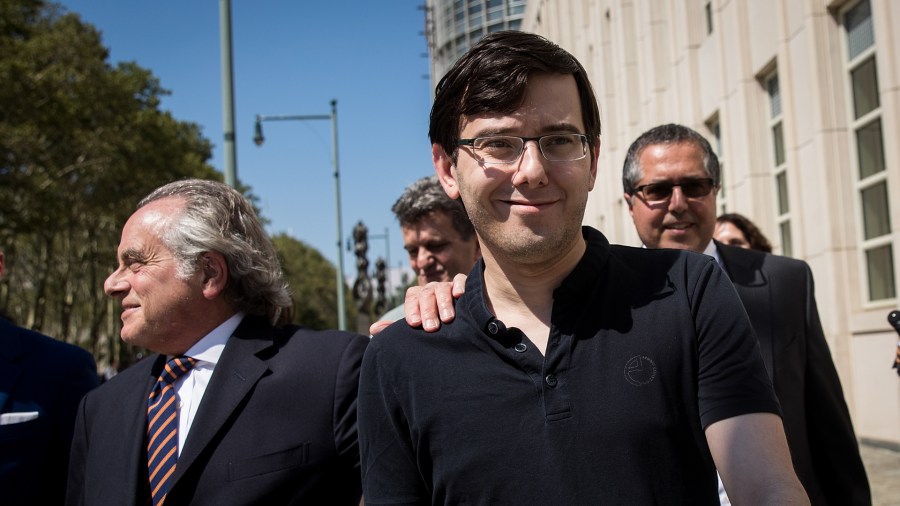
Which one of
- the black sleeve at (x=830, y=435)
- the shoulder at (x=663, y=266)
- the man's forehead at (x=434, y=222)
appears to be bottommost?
the black sleeve at (x=830, y=435)

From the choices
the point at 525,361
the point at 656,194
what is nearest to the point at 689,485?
the point at 525,361

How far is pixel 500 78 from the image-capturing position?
206cm

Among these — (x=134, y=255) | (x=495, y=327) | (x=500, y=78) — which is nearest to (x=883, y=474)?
(x=134, y=255)

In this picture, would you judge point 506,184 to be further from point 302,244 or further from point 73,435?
point 302,244

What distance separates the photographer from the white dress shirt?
3.19m

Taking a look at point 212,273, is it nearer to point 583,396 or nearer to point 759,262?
point 583,396

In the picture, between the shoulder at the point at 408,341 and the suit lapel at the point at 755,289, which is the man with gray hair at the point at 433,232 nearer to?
the suit lapel at the point at 755,289

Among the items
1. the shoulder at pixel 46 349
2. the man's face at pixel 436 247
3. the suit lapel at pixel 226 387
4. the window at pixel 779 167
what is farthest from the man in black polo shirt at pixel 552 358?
the window at pixel 779 167

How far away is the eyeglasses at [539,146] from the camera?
2070 millimetres

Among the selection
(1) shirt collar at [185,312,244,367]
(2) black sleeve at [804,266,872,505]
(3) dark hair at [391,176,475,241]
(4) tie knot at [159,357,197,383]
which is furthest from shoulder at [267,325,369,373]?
(3) dark hair at [391,176,475,241]

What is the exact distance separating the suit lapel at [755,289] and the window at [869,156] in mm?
8174

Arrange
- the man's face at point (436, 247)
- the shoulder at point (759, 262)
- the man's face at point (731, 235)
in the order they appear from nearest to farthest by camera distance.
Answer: the shoulder at point (759, 262)
the man's face at point (436, 247)
the man's face at point (731, 235)

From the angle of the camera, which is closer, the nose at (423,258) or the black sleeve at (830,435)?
the black sleeve at (830,435)

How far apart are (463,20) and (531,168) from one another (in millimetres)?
82131
